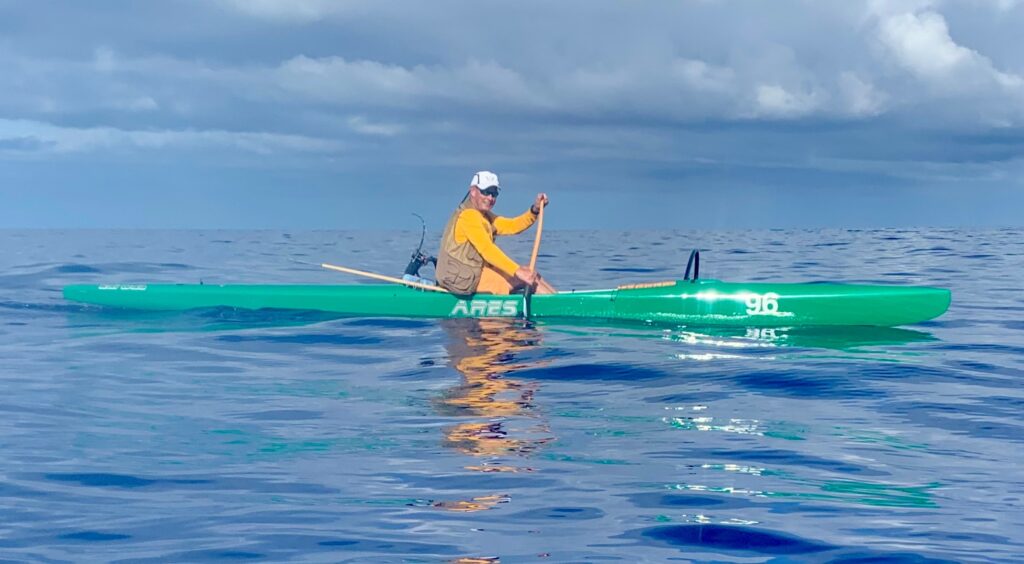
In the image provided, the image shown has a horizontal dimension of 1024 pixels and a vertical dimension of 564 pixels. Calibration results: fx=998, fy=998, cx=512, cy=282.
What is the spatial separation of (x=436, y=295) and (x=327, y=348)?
215 centimetres

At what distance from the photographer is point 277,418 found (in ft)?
22.3

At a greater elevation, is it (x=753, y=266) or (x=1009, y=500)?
(x=753, y=266)

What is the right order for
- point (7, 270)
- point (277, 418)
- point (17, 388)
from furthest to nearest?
point (7, 270) → point (17, 388) → point (277, 418)

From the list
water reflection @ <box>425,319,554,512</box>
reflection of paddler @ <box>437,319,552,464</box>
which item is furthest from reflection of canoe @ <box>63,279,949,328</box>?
water reflection @ <box>425,319,554,512</box>

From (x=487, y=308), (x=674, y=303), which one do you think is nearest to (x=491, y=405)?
(x=487, y=308)

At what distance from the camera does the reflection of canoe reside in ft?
37.9

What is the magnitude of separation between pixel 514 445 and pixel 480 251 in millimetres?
6120

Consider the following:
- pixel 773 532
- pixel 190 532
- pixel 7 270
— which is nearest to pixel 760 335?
pixel 773 532

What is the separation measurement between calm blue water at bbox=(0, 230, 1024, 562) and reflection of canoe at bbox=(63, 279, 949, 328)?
39cm

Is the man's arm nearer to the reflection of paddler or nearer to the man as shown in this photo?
the man

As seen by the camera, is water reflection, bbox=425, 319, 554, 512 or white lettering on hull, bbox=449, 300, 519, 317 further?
white lettering on hull, bbox=449, 300, 519, 317

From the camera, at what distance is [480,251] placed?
11797 mm

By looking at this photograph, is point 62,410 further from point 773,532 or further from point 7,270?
point 7,270

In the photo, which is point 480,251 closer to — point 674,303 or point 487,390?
point 674,303
